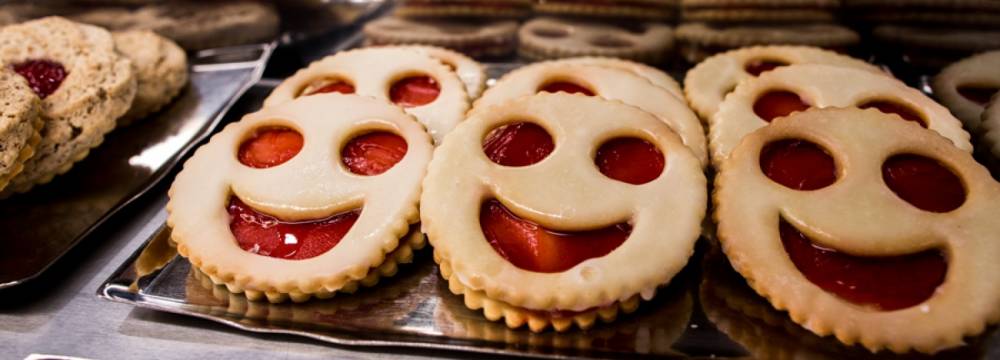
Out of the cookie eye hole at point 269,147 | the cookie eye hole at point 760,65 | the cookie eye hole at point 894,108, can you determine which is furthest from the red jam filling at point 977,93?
the cookie eye hole at point 269,147

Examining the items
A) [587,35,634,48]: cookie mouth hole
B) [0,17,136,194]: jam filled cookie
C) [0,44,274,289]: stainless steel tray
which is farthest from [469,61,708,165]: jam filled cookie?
[0,17,136,194]: jam filled cookie

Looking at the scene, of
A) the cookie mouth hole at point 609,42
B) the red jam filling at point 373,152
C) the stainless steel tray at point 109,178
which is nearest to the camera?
the red jam filling at point 373,152

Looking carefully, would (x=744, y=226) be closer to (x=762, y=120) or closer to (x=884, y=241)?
(x=884, y=241)

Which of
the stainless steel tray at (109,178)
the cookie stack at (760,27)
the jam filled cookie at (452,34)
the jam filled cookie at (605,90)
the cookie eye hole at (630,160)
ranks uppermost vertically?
the cookie eye hole at (630,160)

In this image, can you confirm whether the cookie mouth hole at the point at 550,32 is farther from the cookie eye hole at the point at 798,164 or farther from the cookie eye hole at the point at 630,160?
the cookie eye hole at the point at 798,164

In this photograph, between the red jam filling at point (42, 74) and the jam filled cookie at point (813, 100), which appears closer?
the jam filled cookie at point (813, 100)

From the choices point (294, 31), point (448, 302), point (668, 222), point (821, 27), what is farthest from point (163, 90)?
point (821, 27)
